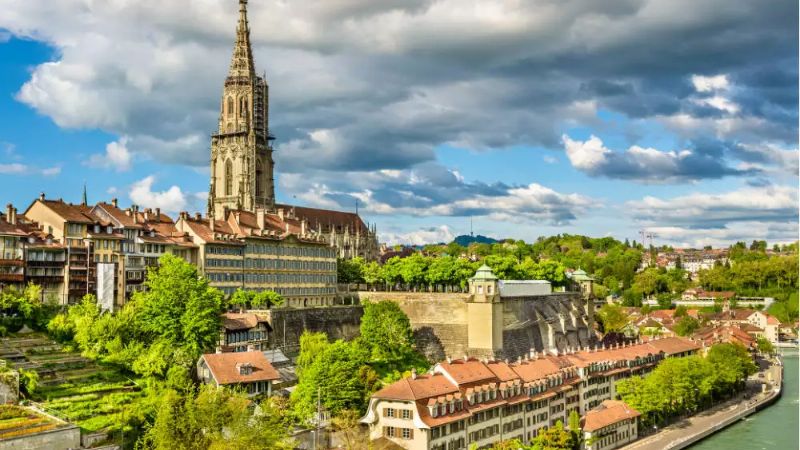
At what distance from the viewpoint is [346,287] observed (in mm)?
101000

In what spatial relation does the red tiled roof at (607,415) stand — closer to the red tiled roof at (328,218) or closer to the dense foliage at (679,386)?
the dense foliage at (679,386)

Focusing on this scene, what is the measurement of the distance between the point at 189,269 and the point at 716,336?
79543 millimetres

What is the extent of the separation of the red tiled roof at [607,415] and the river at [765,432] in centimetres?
570

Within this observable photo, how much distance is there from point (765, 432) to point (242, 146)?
73.0 metres

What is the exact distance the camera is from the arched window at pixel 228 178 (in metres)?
117

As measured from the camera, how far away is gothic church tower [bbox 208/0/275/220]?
116 m

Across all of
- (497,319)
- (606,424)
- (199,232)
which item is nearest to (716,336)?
(497,319)

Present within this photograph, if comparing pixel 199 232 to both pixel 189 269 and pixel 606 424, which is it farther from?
pixel 606 424

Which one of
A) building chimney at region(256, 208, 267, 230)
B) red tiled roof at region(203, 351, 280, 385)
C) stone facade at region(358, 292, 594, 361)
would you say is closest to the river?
stone facade at region(358, 292, 594, 361)

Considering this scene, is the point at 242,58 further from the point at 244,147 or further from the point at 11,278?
the point at 11,278

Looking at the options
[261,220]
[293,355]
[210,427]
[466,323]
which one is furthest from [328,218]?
[210,427]

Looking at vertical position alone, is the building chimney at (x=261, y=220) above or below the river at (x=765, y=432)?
above

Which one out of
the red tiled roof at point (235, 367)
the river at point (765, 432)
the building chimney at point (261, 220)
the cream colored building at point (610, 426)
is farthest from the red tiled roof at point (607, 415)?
the building chimney at point (261, 220)

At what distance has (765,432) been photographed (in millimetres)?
73812
